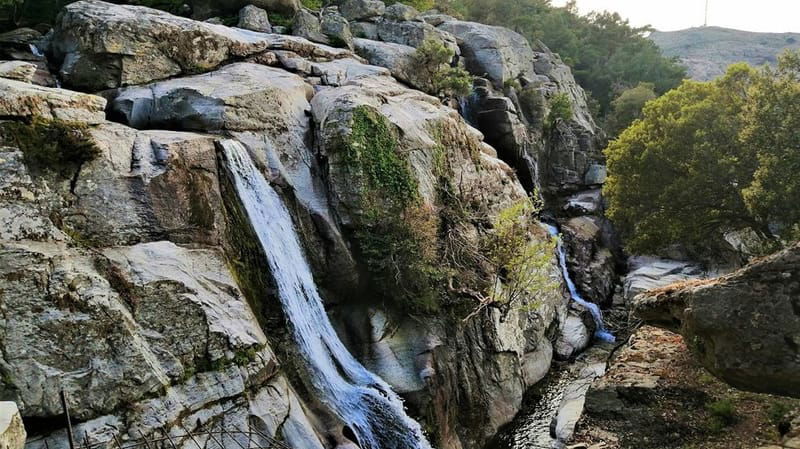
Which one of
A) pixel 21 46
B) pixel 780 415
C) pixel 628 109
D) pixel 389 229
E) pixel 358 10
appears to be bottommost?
pixel 780 415

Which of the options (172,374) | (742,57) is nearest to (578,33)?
(172,374)

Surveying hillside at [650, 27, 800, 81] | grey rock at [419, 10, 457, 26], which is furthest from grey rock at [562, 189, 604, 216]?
hillside at [650, 27, 800, 81]

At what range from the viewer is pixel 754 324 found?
8.04m

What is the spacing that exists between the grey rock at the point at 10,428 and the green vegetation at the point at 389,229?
333 inches

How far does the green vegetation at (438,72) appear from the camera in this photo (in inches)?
901

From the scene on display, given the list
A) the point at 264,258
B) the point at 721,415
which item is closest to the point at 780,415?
the point at 721,415

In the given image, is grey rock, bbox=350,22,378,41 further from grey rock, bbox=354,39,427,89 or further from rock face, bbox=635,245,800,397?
rock face, bbox=635,245,800,397

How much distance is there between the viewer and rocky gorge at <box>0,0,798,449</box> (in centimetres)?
745

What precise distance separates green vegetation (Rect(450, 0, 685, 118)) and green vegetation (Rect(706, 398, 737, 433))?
3669 centimetres

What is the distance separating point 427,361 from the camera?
12570 mm

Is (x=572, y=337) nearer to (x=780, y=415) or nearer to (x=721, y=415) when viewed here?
(x=721, y=415)

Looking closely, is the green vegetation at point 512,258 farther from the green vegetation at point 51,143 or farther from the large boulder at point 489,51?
the large boulder at point 489,51

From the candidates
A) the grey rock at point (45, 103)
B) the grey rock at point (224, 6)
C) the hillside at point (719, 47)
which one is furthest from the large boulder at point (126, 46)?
the hillside at point (719, 47)

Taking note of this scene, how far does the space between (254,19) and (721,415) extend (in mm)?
19908
